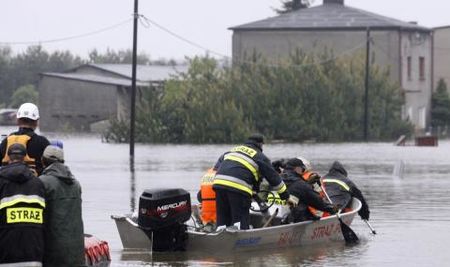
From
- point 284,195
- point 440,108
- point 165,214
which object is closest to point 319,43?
point 440,108

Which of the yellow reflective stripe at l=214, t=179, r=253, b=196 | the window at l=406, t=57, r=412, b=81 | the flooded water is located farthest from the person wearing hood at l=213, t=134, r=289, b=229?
the window at l=406, t=57, r=412, b=81

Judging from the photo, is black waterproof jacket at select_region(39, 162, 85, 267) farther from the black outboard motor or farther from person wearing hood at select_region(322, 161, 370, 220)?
person wearing hood at select_region(322, 161, 370, 220)

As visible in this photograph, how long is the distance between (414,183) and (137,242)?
18.3m

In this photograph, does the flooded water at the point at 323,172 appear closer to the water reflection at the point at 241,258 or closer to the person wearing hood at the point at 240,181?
the water reflection at the point at 241,258

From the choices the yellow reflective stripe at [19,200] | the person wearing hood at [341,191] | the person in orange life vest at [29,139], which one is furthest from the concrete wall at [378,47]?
the yellow reflective stripe at [19,200]

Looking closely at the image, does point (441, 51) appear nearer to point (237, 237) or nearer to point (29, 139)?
point (237, 237)

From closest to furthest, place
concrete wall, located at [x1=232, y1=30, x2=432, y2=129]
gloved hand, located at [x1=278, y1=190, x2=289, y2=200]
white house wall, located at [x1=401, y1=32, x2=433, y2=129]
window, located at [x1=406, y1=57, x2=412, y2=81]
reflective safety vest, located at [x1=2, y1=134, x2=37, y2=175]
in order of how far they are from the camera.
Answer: reflective safety vest, located at [x1=2, y1=134, x2=37, y2=175]
gloved hand, located at [x1=278, y1=190, x2=289, y2=200]
concrete wall, located at [x1=232, y1=30, x2=432, y2=129]
white house wall, located at [x1=401, y1=32, x2=433, y2=129]
window, located at [x1=406, y1=57, x2=412, y2=81]

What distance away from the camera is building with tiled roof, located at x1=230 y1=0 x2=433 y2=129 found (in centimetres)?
8862

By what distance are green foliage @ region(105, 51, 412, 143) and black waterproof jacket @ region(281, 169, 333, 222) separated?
47.9m

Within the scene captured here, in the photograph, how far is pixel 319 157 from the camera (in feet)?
167

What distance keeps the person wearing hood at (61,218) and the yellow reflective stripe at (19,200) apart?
0.35m

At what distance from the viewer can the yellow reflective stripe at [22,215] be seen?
1228 centimetres

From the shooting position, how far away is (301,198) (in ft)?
64.2

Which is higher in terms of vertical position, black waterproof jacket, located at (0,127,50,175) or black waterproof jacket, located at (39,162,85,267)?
black waterproof jacket, located at (0,127,50,175)
